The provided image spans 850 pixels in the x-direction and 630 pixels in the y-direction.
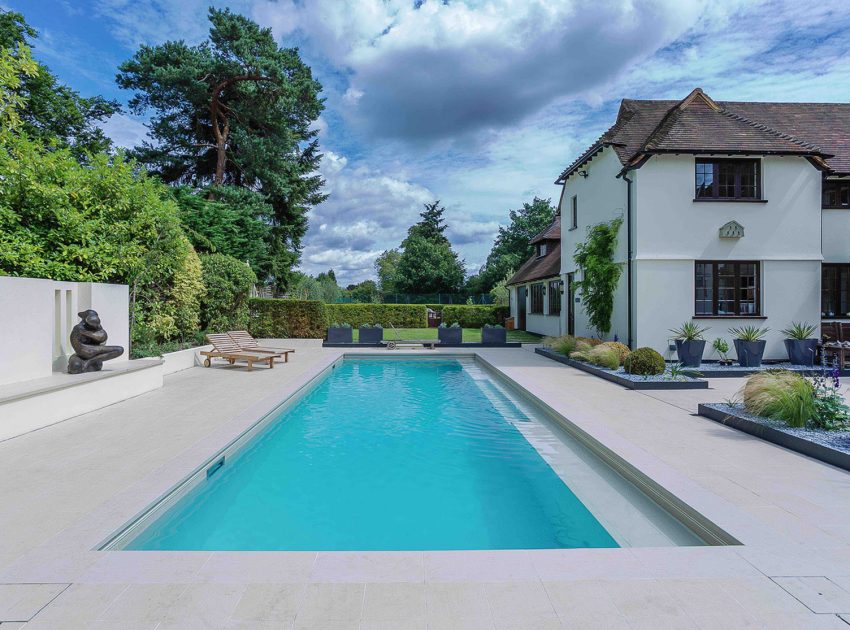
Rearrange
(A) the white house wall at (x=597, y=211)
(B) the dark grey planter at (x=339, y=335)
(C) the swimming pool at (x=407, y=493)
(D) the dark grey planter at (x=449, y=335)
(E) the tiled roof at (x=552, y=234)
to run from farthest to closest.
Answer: (E) the tiled roof at (x=552, y=234) < (D) the dark grey planter at (x=449, y=335) < (B) the dark grey planter at (x=339, y=335) < (A) the white house wall at (x=597, y=211) < (C) the swimming pool at (x=407, y=493)

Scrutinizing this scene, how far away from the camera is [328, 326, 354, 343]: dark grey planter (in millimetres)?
20219

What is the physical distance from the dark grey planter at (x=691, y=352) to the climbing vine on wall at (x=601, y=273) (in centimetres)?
261

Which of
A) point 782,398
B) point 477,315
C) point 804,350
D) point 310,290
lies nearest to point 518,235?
point 477,315

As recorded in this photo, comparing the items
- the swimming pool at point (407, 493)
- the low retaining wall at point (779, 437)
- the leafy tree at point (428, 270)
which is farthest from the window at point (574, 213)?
the leafy tree at point (428, 270)

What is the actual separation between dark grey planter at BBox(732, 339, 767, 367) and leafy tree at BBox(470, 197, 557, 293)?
30.6 m

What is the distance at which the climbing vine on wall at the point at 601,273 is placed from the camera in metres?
15.0

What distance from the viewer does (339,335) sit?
20.2 m

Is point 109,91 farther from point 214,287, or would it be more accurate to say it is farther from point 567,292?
point 567,292

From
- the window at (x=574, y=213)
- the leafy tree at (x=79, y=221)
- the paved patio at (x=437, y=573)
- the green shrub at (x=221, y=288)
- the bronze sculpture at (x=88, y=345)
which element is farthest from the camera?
the window at (x=574, y=213)

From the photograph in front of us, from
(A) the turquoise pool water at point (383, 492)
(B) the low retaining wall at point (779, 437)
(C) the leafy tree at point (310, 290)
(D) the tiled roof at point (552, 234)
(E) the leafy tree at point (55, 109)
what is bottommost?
(A) the turquoise pool water at point (383, 492)

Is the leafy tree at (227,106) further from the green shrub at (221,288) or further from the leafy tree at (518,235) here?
the leafy tree at (518,235)

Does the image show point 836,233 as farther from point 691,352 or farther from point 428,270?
point 428,270

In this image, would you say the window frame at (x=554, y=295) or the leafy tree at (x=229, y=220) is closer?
the window frame at (x=554, y=295)

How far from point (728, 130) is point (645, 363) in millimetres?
8020
